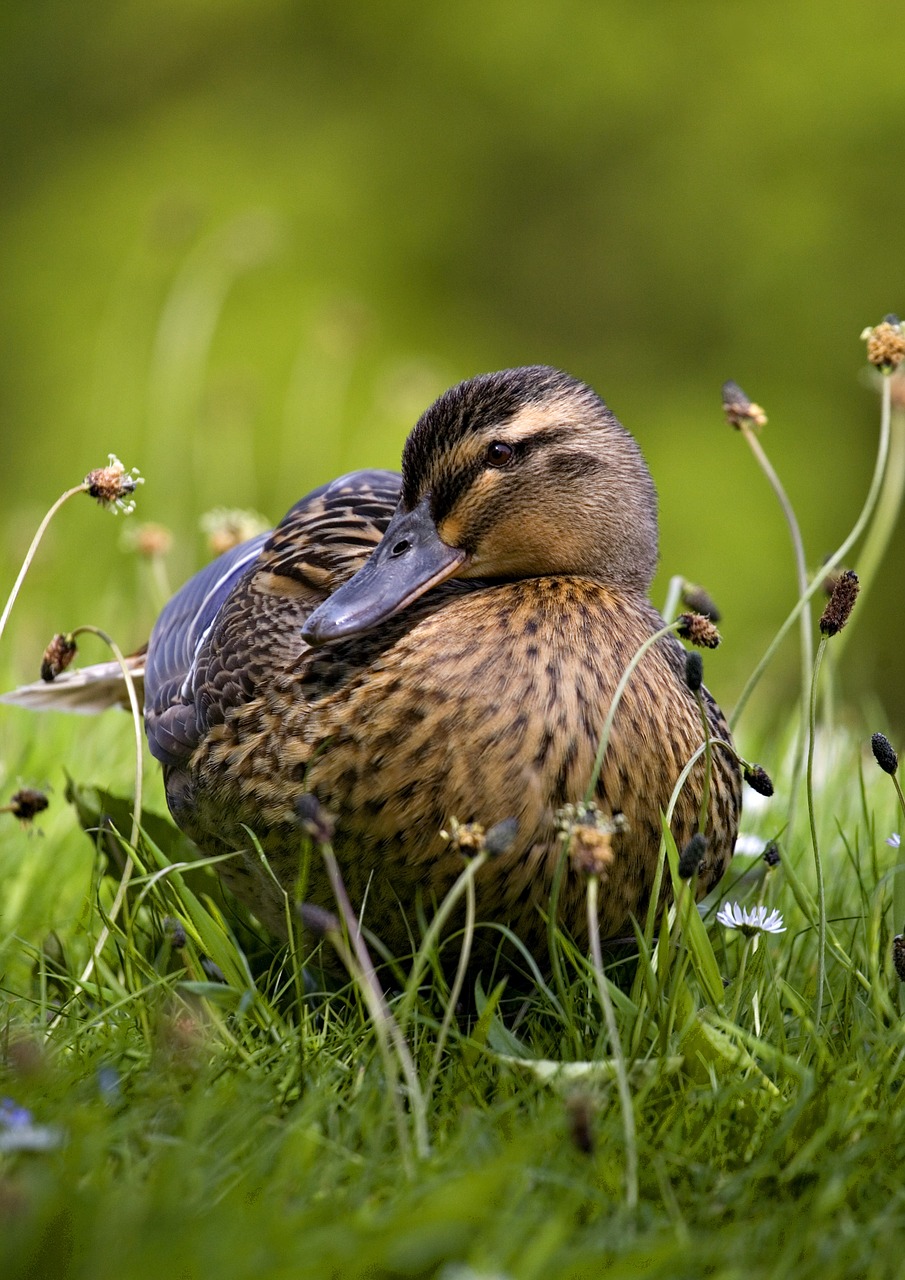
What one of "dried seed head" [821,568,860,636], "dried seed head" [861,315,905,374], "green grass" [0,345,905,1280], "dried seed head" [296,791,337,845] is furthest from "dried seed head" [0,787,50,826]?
"dried seed head" [861,315,905,374]

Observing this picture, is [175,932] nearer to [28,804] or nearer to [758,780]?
[28,804]

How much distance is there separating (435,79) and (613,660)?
6859 millimetres

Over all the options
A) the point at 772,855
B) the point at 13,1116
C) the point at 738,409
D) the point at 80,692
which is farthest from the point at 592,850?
the point at 80,692

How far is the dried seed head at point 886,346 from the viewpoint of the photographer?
7.36 ft

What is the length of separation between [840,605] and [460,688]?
543 millimetres

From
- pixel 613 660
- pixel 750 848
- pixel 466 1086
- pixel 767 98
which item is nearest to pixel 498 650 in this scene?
pixel 613 660

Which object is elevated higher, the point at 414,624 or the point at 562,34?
the point at 562,34

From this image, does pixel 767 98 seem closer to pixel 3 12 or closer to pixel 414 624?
pixel 3 12

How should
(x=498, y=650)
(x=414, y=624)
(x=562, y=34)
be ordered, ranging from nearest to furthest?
(x=498, y=650)
(x=414, y=624)
(x=562, y=34)

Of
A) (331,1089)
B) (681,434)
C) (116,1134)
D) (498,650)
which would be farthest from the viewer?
(681,434)

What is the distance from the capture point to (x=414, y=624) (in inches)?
92.9

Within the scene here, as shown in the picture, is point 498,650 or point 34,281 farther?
point 34,281

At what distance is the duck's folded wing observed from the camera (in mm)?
2500

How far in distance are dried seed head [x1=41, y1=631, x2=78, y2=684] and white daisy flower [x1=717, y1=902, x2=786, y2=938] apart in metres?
1.14
